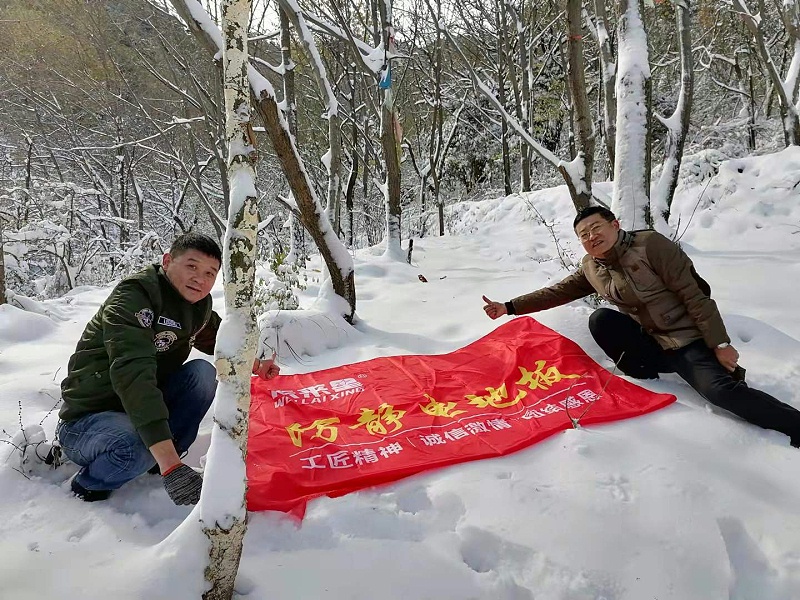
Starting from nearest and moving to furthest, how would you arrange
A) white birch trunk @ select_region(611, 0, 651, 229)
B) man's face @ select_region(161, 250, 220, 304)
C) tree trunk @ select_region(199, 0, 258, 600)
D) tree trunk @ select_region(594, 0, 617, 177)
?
tree trunk @ select_region(199, 0, 258, 600) → man's face @ select_region(161, 250, 220, 304) → white birch trunk @ select_region(611, 0, 651, 229) → tree trunk @ select_region(594, 0, 617, 177)

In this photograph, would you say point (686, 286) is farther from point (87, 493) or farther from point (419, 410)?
point (87, 493)

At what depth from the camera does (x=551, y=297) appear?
2.98 m

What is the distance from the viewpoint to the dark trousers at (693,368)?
2088 millimetres

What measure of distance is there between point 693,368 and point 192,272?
231cm

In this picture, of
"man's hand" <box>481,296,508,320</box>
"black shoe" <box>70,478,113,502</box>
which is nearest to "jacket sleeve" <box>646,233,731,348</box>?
"man's hand" <box>481,296,508,320</box>

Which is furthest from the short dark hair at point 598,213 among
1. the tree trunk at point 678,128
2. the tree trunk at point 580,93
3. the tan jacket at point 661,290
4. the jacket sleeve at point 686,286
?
the tree trunk at point 678,128

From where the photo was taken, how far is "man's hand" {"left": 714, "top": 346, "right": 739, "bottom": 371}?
228 centimetres

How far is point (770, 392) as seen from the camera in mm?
2484

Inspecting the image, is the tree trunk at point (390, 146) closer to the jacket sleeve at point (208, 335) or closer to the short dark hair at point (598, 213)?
the short dark hair at point (598, 213)

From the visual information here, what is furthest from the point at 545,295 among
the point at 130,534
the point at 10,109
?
the point at 10,109

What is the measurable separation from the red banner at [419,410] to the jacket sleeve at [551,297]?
16cm

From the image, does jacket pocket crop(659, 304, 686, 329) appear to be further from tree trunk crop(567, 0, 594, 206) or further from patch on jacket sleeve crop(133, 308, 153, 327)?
patch on jacket sleeve crop(133, 308, 153, 327)

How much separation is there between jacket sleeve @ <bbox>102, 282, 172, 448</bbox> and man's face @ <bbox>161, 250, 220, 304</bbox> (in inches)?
5.2

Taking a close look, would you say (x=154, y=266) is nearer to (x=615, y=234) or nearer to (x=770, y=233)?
(x=615, y=234)
